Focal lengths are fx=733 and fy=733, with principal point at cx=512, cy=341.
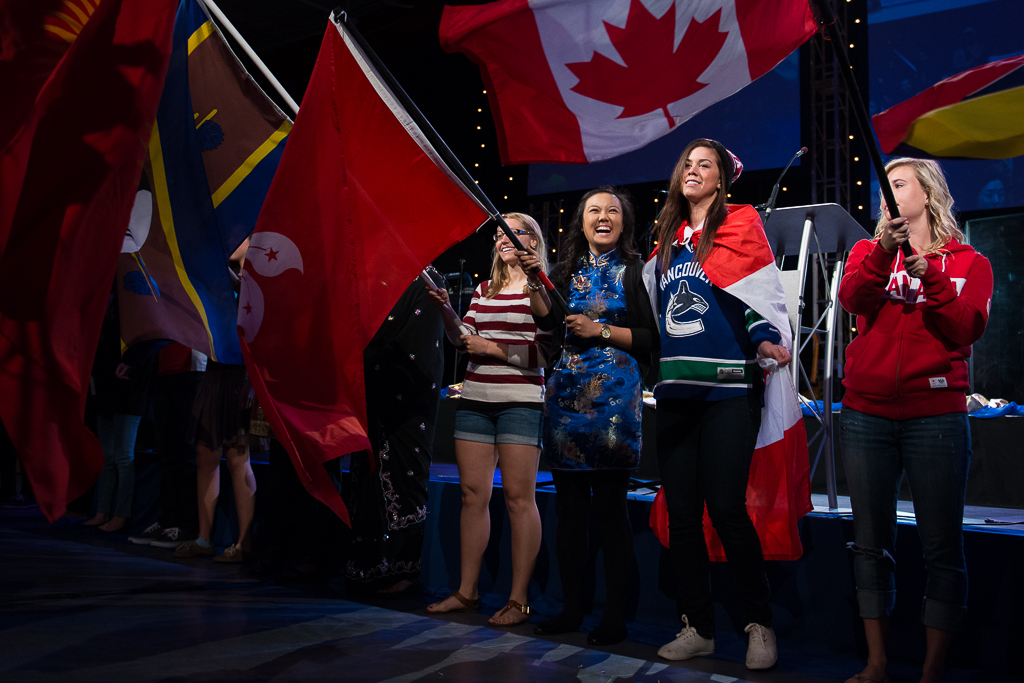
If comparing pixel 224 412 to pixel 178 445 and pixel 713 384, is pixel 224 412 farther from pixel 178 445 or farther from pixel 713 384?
pixel 713 384

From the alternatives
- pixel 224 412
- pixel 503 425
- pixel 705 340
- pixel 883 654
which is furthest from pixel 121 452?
pixel 883 654

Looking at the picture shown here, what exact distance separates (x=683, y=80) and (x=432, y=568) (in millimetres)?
2300

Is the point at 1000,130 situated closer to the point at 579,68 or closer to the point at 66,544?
the point at 579,68

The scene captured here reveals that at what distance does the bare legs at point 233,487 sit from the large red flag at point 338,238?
1.72 meters

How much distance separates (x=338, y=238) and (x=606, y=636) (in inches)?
62.0

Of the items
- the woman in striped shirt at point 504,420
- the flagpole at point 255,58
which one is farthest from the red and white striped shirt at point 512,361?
the flagpole at point 255,58

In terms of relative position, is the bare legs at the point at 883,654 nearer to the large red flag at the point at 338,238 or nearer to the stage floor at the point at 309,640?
the stage floor at the point at 309,640

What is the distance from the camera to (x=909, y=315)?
211cm

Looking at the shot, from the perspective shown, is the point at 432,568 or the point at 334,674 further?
the point at 432,568

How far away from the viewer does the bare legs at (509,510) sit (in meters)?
2.73

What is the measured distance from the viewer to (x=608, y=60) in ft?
7.74

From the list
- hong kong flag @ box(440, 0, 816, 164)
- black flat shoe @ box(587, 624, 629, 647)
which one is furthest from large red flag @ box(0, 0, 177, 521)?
black flat shoe @ box(587, 624, 629, 647)

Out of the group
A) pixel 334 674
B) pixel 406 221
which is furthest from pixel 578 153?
pixel 334 674

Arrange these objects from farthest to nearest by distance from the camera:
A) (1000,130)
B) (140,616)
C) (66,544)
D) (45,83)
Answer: (66,544) < (140,616) < (45,83) < (1000,130)
